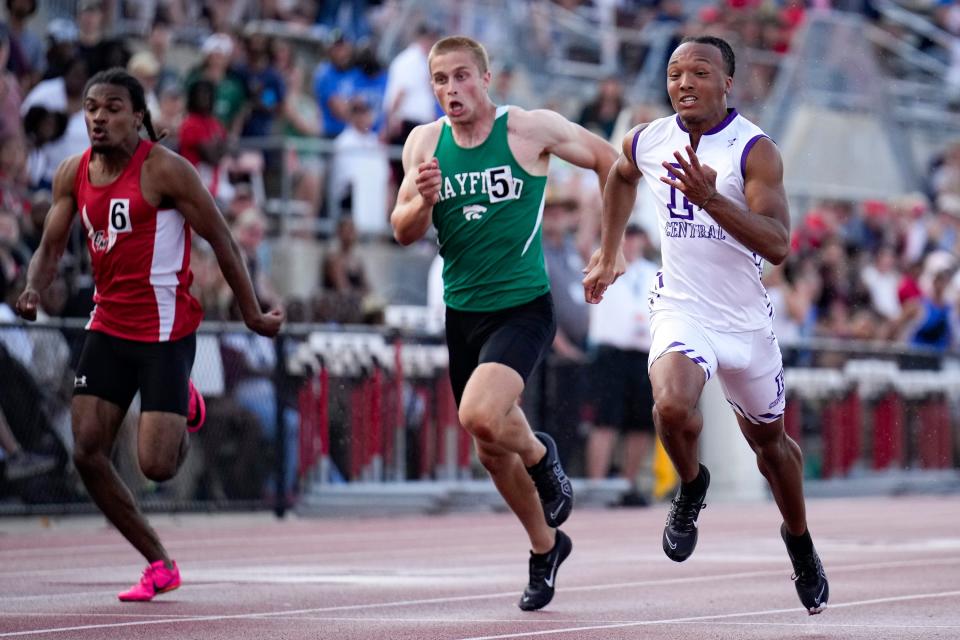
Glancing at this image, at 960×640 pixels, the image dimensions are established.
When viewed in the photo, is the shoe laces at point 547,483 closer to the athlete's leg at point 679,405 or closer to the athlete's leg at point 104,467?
the athlete's leg at point 679,405

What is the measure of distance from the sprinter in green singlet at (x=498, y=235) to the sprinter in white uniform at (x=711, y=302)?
0.88 metres

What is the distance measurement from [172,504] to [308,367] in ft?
5.50

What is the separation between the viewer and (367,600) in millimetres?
9320

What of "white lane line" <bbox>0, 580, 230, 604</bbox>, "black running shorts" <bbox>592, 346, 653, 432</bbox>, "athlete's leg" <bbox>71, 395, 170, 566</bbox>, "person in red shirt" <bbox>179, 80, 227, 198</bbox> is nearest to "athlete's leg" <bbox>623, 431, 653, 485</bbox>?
"black running shorts" <bbox>592, 346, 653, 432</bbox>

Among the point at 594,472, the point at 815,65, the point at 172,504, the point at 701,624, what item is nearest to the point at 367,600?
the point at 701,624

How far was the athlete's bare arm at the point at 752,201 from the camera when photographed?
747 cm

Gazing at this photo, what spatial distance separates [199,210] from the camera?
9.41 metres

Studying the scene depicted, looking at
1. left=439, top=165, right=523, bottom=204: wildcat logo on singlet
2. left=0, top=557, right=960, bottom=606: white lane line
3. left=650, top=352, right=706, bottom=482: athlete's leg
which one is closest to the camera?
left=650, top=352, right=706, bottom=482: athlete's leg

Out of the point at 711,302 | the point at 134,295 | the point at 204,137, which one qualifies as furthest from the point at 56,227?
the point at 204,137

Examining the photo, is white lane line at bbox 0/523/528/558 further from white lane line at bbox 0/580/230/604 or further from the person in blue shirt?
the person in blue shirt

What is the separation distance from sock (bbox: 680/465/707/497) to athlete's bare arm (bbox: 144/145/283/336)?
97.9 inches

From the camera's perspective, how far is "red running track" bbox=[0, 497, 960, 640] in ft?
26.3

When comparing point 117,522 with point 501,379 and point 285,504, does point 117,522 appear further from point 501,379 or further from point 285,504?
point 285,504

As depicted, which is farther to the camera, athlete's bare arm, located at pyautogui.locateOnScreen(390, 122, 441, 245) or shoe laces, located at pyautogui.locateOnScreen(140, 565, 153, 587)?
shoe laces, located at pyautogui.locateOnScreen(140, 565, 153, 587)
